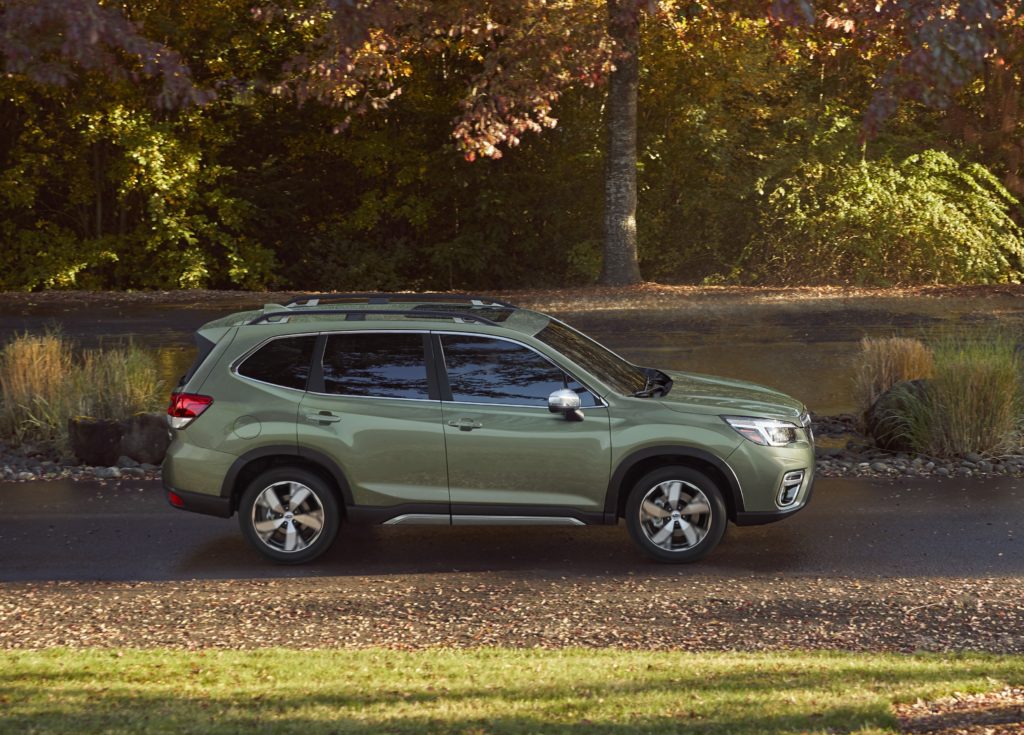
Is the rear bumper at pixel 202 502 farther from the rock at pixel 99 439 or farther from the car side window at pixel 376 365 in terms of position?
the rock at pixel 99 439

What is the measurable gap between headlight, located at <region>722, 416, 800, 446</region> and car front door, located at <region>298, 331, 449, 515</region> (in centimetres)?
186

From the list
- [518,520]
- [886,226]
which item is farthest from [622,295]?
[518,520]

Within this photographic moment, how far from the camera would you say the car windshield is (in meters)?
9.05

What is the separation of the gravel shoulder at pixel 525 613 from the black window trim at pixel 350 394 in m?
1.15

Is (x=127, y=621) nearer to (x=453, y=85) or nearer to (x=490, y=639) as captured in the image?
(x=490, y=639)

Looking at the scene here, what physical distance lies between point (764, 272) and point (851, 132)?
10.5ft

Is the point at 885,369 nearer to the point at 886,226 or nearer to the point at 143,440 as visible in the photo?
the point at 143,440

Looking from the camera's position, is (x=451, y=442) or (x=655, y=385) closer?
(x=451, y=442)

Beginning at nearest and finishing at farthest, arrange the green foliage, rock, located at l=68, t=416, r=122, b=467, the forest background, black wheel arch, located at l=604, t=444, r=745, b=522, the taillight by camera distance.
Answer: black wheel arch, located at l=604, t=444, r=745, b=522 < the taillight < rock, located at l=68, t=416, r=122, b=467 < the green foliage < the forest background

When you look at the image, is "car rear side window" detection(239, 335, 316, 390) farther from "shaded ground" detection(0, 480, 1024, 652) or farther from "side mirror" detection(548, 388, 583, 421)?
"side mirror" detection(548, 388, 583, 421)

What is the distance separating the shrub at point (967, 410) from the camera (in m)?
12.2

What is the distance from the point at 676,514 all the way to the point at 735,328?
11451 mm

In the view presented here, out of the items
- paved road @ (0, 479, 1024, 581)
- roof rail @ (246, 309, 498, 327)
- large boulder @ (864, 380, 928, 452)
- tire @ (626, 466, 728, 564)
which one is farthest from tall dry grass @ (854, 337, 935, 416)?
roof rail @ (246, 309, 498, 327)

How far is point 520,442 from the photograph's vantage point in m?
8.68
